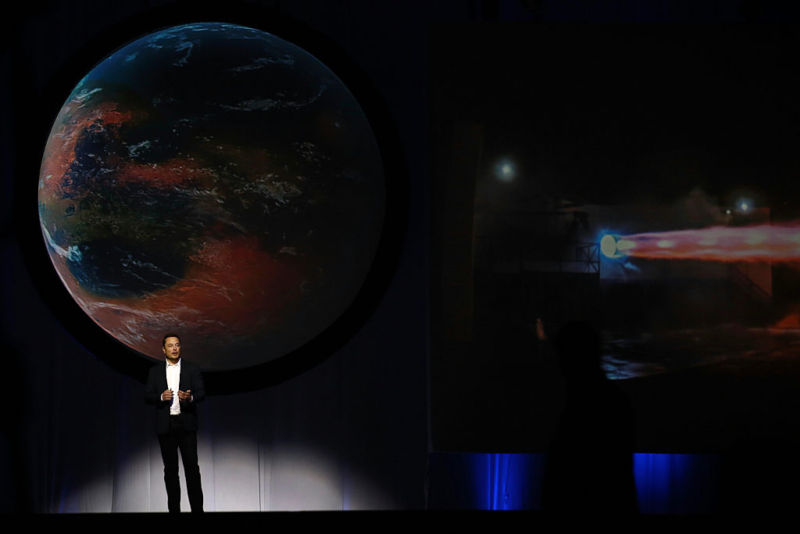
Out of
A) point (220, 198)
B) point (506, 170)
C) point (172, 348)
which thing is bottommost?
point (172, 348)

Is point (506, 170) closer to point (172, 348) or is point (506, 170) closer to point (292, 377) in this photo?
point (292, 377)

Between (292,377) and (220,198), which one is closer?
(220,198)

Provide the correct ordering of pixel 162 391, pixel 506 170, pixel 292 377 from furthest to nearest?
pixel 292 377 → pixel 506 170 → pixel 162 391

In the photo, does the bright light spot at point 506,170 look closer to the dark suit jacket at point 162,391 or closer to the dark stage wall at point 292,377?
the dark stage wall at point 292,377

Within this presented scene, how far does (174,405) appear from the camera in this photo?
3738mm

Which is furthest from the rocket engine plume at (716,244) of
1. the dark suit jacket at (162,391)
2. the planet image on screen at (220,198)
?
the dark suit jacket at (162,391)

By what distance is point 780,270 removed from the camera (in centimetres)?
426

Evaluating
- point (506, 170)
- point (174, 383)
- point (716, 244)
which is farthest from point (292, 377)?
point (716, 244)

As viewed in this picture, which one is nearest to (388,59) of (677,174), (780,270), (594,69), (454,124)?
(454,124)

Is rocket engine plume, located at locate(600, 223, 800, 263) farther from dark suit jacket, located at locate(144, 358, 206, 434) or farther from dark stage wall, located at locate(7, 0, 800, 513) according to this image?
dark suit jacket, located at locate(144, 358, 206, 434)

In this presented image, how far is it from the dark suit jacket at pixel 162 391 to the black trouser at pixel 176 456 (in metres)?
0.04

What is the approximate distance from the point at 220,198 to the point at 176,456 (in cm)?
164

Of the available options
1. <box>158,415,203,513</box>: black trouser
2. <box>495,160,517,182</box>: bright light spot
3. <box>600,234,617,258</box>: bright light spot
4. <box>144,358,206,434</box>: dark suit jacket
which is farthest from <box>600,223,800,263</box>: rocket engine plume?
<box>158,415,203,513</box>: black trouser

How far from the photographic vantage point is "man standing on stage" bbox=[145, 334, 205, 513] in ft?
12.2
